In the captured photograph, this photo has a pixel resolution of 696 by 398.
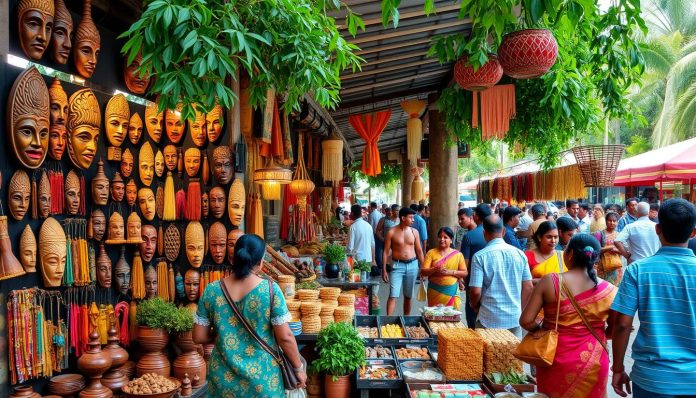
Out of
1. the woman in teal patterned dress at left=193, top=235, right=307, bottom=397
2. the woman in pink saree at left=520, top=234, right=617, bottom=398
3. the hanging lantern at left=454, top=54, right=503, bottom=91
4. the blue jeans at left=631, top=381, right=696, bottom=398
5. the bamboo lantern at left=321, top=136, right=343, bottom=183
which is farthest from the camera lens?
the bamboo lantern at left=321, top=136, right=343, bottom=183

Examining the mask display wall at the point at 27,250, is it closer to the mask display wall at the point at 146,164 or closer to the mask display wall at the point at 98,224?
the mask display wall at the point at 98,224

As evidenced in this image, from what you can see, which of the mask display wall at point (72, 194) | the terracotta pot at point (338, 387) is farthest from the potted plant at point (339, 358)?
the mask display wall at point (72, 194)

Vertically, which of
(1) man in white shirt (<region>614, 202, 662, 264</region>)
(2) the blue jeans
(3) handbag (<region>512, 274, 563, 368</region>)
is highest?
(1) man in white shirt (<region>614, 202, 662, 264</region>)

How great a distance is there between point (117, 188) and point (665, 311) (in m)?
3.58

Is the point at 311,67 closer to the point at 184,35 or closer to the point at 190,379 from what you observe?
the point at 184,35

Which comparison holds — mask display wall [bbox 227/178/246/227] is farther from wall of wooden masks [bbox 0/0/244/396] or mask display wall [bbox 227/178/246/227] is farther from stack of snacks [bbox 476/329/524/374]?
stack of snacks [bbox 476/329/524/374]

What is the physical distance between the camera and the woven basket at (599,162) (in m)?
5.96

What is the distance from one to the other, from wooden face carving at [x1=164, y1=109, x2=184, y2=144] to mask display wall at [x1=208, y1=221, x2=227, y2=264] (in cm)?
81

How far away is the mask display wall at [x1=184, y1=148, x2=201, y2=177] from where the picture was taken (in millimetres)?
4320

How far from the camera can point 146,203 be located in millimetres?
4023

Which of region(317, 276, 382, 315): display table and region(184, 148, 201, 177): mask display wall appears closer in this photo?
region(184, 148, 201, 177): mask display wall

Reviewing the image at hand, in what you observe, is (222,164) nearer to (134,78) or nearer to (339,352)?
(134,78)

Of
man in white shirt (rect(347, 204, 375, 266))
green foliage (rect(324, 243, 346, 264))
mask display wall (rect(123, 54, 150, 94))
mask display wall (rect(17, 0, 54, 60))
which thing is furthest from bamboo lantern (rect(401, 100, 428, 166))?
mask display wall (rect(17, 0, 54, 60))

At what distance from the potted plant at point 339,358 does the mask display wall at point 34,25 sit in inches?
109
